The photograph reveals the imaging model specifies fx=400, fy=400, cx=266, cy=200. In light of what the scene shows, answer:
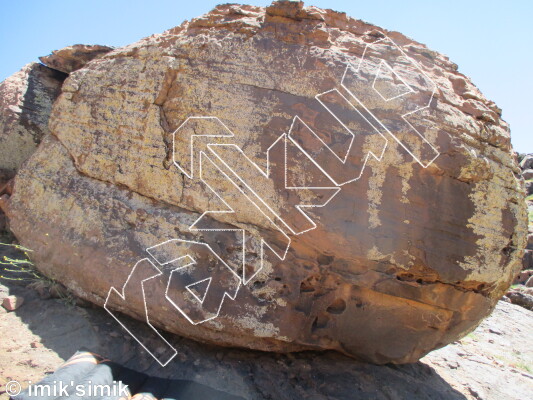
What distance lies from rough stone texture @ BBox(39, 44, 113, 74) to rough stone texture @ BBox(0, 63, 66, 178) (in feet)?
1.03

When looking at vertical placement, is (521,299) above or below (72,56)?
below

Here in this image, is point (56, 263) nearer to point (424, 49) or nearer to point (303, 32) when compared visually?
point (303, 32)

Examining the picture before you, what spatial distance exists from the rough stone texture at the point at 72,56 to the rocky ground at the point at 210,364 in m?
2.38

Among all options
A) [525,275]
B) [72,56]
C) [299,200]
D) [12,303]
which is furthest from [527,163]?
[12,303]

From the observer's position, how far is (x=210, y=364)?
3180 millimetres

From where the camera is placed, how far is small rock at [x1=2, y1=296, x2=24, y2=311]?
3.37 metres

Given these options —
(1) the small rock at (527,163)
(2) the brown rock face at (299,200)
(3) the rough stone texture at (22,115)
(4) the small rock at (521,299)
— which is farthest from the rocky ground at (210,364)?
(1) the small rock at (527,163)

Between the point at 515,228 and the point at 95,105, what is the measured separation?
3.76 meters

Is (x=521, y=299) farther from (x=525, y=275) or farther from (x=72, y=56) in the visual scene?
(x=72, y=56)

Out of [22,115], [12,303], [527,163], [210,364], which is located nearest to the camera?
[210,364]

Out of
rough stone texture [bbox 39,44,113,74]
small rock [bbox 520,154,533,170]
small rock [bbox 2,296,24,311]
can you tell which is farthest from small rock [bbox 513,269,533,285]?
small rock [bbox 520,154,533,170]

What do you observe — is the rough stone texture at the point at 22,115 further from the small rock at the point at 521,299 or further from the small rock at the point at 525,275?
the small rock at the point at 525,275

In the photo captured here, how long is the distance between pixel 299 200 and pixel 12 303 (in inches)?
101

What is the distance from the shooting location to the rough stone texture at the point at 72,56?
182 inches
